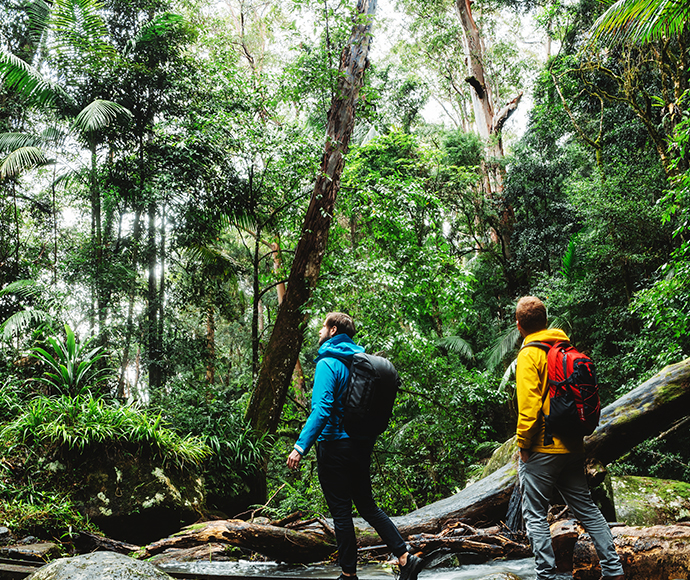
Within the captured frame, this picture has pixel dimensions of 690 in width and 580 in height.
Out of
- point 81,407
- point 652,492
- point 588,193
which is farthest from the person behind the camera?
point 588,193

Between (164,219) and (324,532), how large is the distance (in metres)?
7.62

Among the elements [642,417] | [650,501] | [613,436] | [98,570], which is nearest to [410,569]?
[98,570]

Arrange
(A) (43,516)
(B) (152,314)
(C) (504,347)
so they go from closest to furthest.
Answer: (A) (43,516)
(B) (152,314)
(C) (504,347)

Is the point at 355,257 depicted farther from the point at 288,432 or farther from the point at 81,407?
the point at 81,407

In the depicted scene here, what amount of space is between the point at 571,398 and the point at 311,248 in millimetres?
6002

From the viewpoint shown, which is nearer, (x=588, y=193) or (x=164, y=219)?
(x=164, y=219)

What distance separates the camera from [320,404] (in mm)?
2971

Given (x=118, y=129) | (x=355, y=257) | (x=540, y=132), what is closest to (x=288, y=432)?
(x=355, y=257)

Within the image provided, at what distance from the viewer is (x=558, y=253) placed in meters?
13.9

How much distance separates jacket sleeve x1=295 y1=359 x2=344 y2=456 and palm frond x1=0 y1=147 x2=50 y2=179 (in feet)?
32.4

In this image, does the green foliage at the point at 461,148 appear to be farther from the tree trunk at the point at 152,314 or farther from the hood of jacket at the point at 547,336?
the hood of jacket at the point at 547,336

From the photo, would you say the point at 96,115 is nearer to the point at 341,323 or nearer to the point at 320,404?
the point at 341,323

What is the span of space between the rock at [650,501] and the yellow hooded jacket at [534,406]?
11.6 ft

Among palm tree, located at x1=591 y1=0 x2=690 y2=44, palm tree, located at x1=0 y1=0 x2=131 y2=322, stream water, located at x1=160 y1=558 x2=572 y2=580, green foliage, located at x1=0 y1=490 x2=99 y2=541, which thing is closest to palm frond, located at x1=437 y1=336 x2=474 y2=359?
palm tree, located at x1=591 y1=0 x2=690 y2=44
